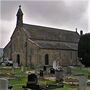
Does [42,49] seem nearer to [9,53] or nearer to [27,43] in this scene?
[27,43]

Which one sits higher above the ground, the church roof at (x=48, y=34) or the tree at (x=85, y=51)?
the church roof at (x=48, y=34)

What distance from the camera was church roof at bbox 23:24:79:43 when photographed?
70.9 metres

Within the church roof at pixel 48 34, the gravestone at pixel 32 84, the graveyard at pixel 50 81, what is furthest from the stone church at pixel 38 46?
the gravestone at pixel 32 84

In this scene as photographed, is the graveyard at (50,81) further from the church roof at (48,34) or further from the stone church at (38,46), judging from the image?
the church roof at (48,34)

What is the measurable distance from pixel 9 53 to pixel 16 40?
4.17 metres

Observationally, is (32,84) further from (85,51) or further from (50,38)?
(50,38)

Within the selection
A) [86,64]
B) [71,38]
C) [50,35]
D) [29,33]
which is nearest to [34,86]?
[86,64]

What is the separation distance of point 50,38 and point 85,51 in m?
21.2

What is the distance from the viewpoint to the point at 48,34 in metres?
74.9

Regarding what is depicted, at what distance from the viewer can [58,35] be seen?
7869cm

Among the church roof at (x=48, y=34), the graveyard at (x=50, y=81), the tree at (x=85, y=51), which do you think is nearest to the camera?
the graveyard at (x=50, y=81)

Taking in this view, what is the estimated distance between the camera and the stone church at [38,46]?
67312 millimetres

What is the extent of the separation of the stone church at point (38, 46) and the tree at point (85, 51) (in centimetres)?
1366

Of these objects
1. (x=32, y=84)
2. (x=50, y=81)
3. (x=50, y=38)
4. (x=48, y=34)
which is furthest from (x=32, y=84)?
(x=48, y=34)
